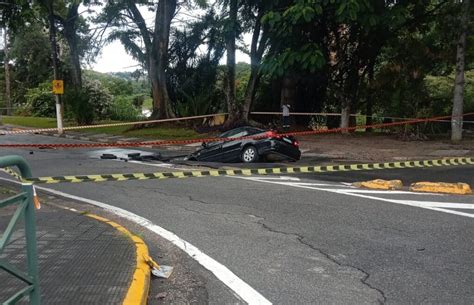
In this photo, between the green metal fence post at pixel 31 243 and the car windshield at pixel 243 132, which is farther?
the car windshield at pixel 243 132

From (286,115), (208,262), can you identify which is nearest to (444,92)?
(286,115)

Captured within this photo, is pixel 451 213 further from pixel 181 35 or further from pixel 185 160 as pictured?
pixel 181 35

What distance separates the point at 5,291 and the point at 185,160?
11358 millimetres

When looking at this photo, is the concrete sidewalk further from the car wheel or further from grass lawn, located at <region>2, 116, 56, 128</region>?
grass lawn, located at <region>2, 116, 56, 128</region>

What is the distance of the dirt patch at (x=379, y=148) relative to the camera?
→ 15.0 meters

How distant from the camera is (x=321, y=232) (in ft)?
23.1

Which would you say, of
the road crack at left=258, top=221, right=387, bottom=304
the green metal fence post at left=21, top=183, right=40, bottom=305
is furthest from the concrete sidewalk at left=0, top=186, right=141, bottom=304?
the road crack at left=258, top=221, right=387, bottom=304

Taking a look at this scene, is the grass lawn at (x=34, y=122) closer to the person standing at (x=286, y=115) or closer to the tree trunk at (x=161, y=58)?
the tree trunk at (x=161, y=58)

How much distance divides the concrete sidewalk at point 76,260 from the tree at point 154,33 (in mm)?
19362

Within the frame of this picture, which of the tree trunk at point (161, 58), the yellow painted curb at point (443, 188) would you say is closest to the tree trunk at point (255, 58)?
the tree trunk at point (161, 58)

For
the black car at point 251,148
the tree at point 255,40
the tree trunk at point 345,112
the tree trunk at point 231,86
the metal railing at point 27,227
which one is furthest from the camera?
the tree trunk at point 231,86

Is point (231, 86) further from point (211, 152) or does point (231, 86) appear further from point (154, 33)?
point (211, 152)

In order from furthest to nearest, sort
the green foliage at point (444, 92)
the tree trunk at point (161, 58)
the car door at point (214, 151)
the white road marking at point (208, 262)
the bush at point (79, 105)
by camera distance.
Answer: the bush at point (79, 105), the tree trunk at point (161, 58), the green foliage at point (444, 92), the car door at point (214, 151), the white road marking at point (208, 262)

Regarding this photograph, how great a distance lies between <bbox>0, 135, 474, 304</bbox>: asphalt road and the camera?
16.5ft
